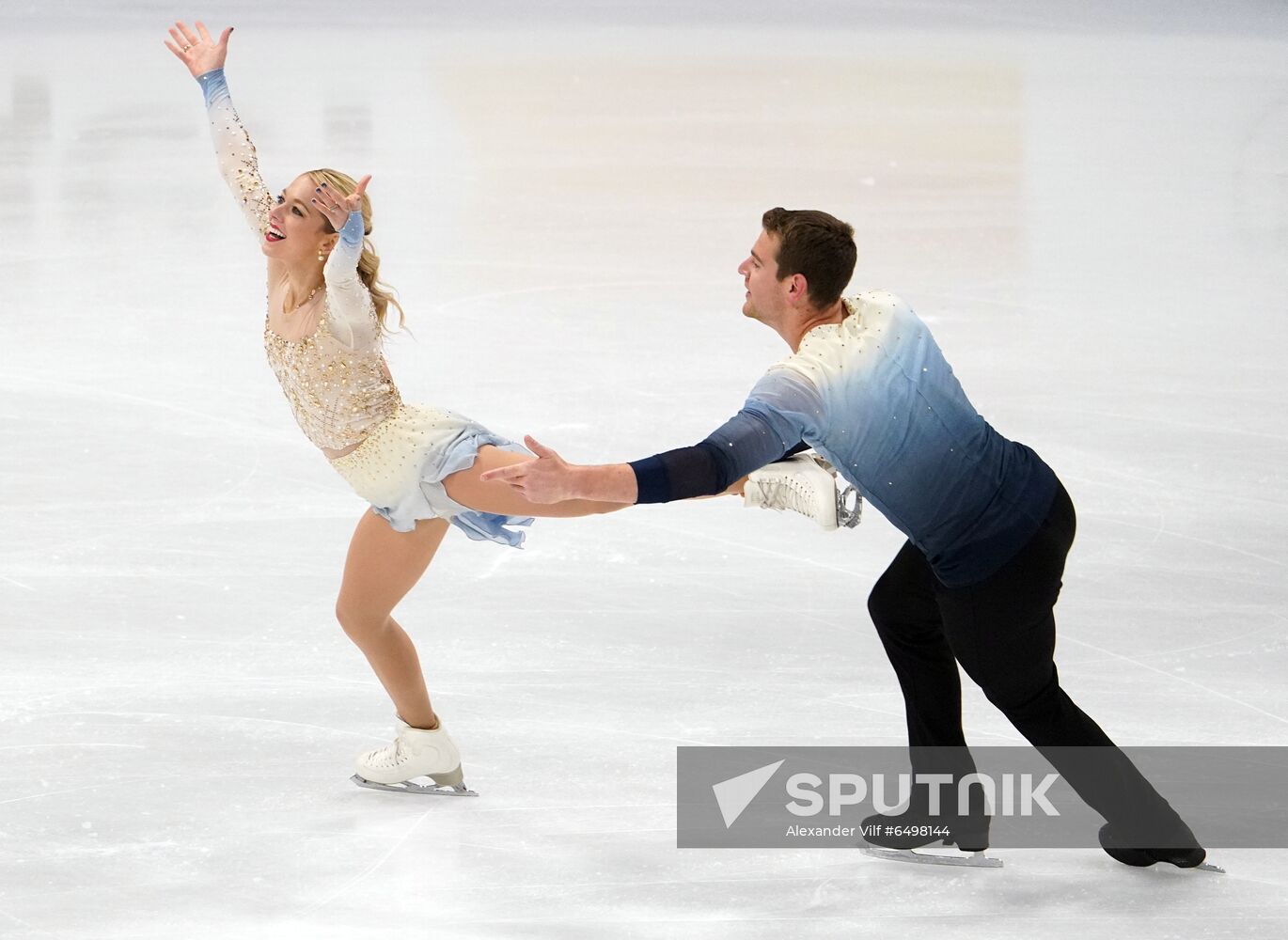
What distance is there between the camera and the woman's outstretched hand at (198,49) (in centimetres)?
382

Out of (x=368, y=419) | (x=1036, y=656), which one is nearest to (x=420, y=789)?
(x=368, y=419)

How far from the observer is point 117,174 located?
34.2ft

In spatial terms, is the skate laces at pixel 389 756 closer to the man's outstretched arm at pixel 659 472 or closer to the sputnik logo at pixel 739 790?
the sputnik logo at pixel 739 790

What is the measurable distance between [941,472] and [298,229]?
133cm

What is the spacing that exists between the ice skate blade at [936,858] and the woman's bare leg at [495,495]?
83 cm

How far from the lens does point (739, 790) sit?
3.55m

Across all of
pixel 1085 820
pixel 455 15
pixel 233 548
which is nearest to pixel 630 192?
pixel 233 548

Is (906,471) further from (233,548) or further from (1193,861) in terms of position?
(233,548)

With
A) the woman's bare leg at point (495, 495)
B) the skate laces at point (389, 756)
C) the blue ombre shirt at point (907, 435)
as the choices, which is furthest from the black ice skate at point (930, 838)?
the skate laces at point (389, 756)

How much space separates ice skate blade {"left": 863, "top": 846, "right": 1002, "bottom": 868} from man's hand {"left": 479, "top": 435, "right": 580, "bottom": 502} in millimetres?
1054

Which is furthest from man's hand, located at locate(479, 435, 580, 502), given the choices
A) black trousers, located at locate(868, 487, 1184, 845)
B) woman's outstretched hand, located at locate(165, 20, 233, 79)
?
woman's outstretched hand, located at locate(165, 20, 233, 79)

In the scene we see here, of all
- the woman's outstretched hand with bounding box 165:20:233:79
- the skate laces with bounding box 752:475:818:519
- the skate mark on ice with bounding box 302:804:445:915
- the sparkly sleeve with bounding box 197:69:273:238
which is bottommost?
the skate mark on ice with bounding box 302:804:445:915

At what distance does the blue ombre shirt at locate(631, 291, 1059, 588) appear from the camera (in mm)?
2881

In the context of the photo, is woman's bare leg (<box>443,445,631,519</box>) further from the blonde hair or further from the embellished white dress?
the blonde hair
